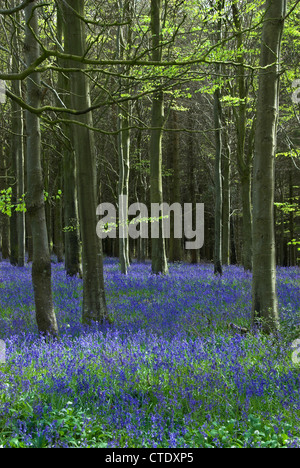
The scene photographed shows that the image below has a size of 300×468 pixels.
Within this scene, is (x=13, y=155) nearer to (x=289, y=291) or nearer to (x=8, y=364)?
(x=289, y=291)

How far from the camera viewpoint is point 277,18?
610 centimetres

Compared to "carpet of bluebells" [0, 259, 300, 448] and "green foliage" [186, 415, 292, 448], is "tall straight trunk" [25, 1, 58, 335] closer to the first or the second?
"carpet of bluebells" [0, 259, 300, 448]

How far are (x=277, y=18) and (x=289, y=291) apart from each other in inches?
233

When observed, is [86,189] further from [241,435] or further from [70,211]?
[70,211]

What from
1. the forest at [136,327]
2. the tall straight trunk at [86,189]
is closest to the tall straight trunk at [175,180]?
the forest at [136,327]

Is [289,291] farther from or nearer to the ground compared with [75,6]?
nearer to the ground

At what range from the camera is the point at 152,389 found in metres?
3.98

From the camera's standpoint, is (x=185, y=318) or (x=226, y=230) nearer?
(x=185, y=318)

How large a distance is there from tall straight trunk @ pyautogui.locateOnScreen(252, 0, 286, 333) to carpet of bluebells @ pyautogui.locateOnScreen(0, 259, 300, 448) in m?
0.49

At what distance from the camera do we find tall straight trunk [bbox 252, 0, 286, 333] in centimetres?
602

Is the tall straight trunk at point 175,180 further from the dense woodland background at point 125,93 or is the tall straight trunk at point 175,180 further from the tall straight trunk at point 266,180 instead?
the tall straight trunk at point 266,180

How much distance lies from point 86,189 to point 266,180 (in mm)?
2996

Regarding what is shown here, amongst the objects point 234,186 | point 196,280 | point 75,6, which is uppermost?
point 75,6
